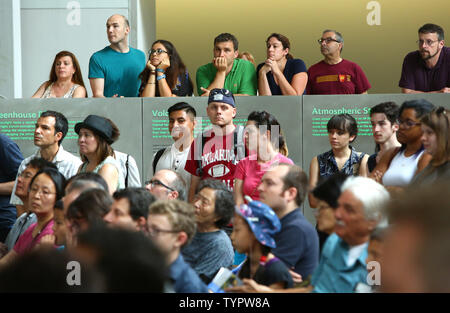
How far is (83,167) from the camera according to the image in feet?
17.2

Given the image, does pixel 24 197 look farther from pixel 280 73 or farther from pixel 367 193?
pixel 367 193

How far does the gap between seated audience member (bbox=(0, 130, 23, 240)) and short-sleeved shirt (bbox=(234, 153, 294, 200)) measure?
1.99m

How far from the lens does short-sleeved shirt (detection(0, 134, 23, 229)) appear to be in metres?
5.53

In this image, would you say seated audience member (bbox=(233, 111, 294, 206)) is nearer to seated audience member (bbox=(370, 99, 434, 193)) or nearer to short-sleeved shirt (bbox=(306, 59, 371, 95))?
seated audience member (bbox=(370, 99, 434, 193))

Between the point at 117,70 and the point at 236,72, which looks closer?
the point at 236,72

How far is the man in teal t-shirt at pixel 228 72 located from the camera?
6.76 metres

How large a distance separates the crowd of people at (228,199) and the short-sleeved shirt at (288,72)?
0.02 meters

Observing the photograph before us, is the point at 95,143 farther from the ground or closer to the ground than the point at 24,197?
farther from the ground

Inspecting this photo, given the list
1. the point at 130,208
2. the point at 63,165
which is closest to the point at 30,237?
the point at 130,208

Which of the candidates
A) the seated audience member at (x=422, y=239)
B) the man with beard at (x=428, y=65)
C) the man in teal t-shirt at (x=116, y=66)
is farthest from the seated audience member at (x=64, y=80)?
the seated audience member at (x=422, y=239)

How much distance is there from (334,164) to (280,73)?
151 centimetres

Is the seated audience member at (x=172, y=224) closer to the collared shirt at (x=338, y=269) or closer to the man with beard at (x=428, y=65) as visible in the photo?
the collared shirt at (x=338, y=269)

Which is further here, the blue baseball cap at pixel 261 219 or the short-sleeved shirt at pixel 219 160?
the short-sleeved shirt at pixel 219 160

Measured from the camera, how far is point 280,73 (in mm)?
6703
